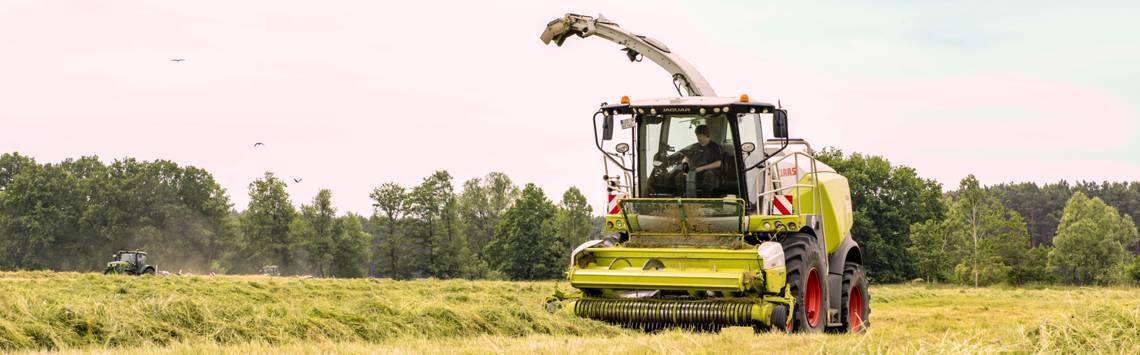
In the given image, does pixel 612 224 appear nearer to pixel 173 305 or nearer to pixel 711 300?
pixel 711 300

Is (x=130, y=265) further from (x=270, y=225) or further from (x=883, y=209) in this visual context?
(x=883, y=209)

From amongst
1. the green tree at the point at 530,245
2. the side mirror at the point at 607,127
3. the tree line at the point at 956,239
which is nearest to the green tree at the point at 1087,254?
the tree line at the point at 956,239

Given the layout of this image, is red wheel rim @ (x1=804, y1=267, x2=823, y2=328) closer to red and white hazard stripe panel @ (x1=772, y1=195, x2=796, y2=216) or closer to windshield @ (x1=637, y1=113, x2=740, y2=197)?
red and white hazard stripe panel @ (x1=772, y1=195, x2=796, y2=216)

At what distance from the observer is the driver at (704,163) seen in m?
12.3

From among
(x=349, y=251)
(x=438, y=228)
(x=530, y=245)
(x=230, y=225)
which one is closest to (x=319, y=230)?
(x=349, y=251)

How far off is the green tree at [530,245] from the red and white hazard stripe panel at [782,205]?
57.0m

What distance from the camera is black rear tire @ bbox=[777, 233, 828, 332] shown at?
1114 centimetres

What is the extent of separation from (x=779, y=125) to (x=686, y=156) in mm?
1285

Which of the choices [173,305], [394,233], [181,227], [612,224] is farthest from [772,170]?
[181,227]

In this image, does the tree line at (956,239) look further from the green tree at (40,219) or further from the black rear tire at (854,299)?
the green tree at (40,219)

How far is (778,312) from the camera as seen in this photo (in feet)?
35.0

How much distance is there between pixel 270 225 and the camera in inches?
3108

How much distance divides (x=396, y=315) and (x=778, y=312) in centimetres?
381

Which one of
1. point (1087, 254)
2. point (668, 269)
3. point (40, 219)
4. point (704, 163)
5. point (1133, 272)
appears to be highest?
point (40, 219)
